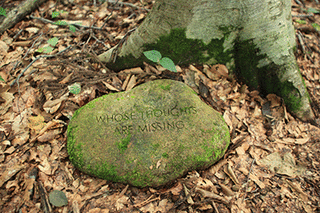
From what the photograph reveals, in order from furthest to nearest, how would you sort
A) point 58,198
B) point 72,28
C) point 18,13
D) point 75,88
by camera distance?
1. point 18,13
2. point 72,28
3. point 75,88
4. point 58,198

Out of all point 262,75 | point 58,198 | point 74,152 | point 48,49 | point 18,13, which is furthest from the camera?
point 18,13

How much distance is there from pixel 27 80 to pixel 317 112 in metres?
3.79

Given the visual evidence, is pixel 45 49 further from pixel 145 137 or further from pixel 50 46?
pixel 145 137

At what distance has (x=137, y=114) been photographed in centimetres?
208

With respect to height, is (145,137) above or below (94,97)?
below

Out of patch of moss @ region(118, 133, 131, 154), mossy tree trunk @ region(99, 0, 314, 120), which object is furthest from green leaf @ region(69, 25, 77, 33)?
patch of moss @ region(118, 133, 131, 154)

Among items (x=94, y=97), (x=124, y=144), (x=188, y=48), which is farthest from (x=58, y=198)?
(x=188, y=48)

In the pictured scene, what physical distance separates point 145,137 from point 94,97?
0.88 metres

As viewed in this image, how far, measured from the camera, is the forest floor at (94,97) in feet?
6.02

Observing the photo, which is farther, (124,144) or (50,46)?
(50,46)

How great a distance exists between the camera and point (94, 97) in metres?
2.38

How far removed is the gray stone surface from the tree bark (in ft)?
Result: 7.37

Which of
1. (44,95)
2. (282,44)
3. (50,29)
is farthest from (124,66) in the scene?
(282,44)

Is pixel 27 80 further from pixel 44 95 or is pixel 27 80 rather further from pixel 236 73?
pixel 236 73
